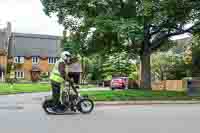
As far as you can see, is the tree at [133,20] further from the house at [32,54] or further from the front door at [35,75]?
the house at [32,54]

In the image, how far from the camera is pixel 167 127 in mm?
12664

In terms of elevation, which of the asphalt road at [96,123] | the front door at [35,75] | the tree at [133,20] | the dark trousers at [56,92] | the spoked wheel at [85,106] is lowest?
the asphalt road at [96,123]

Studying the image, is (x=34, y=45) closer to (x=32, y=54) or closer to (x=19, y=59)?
(x=32, y=54)

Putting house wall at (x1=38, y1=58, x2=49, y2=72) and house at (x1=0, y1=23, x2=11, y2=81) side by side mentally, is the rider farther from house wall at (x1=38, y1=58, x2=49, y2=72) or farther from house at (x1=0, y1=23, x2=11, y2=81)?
house wall at (x1=38, y1=58, x2=49, y2=72)

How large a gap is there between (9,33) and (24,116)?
80.9 metres

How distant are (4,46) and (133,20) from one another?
67.1 m

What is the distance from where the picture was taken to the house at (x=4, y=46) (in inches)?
3428

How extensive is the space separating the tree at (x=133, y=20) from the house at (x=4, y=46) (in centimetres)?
5620

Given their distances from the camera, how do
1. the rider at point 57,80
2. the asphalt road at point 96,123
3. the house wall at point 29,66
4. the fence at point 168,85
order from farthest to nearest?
the house wall at point 29,66, the fence at point 168,85, the rider at point 57,80, the asphalt road at point 96,123

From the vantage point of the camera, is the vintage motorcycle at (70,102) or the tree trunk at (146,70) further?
the tree trunk at (146,70)

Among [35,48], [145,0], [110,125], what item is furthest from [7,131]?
[35,48]

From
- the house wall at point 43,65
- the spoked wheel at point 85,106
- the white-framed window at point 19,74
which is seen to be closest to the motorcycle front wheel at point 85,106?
the spoked wheel at point 85,106

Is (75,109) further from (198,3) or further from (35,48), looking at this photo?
(35,48)

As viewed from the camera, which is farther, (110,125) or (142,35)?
(142,35)
